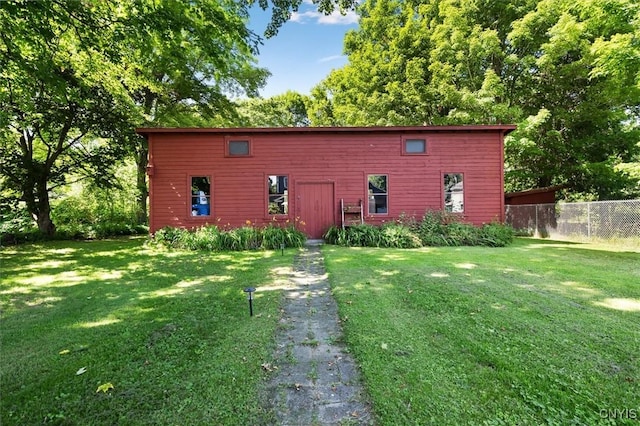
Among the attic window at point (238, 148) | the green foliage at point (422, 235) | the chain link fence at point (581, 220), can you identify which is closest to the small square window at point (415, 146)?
the green foliage at point (422, 235)

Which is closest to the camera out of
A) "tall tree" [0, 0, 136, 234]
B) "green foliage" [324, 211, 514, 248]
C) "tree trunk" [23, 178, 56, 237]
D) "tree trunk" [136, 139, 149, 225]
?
"tall tree" [0, 0, 136, 234]

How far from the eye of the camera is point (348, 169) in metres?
11.1

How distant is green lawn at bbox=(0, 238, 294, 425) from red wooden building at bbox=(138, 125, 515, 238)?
5.34 m

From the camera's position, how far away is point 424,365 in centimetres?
246

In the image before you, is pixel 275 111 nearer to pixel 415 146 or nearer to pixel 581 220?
pixel 415 146

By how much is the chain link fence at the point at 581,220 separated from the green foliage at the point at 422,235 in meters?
2.72

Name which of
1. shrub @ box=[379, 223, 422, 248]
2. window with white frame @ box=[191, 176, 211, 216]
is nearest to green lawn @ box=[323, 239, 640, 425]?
shrub @ box=[379, 223, 422, 248]

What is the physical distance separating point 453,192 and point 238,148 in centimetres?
796

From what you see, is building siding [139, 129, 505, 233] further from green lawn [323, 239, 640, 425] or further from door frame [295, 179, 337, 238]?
green lawn [323, 239, 640, 425]

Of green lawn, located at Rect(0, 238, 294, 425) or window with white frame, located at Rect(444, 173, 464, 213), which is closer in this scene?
green lawn, located at Rect(0, 238, 294, 425)

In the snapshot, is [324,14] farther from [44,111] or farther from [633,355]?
[44,111]

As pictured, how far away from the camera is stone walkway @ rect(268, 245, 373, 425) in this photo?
194 cm

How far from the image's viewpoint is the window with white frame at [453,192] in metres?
11.2

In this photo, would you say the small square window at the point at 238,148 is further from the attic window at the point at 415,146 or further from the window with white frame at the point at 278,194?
the attic window at the point at 415,146
